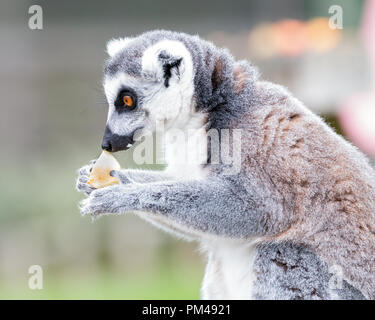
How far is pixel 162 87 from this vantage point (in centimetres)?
404

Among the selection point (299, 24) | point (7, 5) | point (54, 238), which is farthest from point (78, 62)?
point (299, 24)

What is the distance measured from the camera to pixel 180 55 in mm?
3957

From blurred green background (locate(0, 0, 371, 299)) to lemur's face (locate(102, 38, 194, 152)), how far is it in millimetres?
3088

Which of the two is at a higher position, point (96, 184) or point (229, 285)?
point (96, 184)

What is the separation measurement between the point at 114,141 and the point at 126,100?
0.26 m

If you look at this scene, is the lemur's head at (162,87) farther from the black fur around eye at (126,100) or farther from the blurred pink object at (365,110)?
the blurred pink object at (365,110)

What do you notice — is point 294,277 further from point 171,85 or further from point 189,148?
point 171,85

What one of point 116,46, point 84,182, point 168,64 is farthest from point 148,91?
point 84,182

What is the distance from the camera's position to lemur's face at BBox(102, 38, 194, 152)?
3.98 meters

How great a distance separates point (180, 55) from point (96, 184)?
0.92 metres

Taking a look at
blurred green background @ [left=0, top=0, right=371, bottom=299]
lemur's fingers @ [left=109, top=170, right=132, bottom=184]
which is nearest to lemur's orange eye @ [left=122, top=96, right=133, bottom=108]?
lemur's fingers @ [left=109, top=170, right=132, bottom=184]

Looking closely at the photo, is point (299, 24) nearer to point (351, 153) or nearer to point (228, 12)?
point (228, 12)

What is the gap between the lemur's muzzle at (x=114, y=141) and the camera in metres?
3.98
